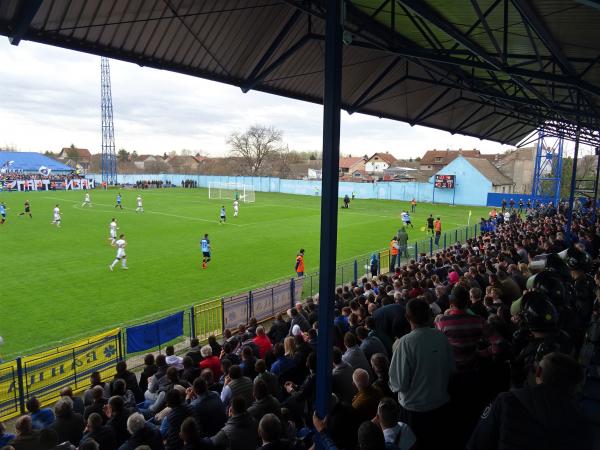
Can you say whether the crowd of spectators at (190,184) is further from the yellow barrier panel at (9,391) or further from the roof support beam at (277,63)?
the yellow barrier panel at (9,391)

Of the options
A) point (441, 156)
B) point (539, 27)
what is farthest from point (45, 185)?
point (441, 156)

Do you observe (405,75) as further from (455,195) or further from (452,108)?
(455,195)

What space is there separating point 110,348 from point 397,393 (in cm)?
734

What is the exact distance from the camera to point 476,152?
327 feet

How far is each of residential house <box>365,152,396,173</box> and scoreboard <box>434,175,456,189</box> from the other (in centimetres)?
6099

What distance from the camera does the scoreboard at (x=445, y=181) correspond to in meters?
54.1

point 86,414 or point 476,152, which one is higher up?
point 476,152

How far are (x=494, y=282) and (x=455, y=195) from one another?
48620 mm

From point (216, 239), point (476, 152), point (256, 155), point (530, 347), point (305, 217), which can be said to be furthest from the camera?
point (476, 152)

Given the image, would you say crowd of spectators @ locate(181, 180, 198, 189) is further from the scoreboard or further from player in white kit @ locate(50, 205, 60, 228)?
player in white kit @ locate(50, 205, 60, 228)

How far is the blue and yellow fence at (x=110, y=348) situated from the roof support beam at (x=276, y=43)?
6027 millimetres

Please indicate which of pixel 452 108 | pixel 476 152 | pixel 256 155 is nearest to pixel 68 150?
pixel 256 155

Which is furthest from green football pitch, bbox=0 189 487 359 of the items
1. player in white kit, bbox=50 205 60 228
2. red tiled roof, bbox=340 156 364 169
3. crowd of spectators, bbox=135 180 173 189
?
red tiled roof, bbox=340 156 364 169

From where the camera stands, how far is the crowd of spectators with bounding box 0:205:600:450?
241 centimetres
